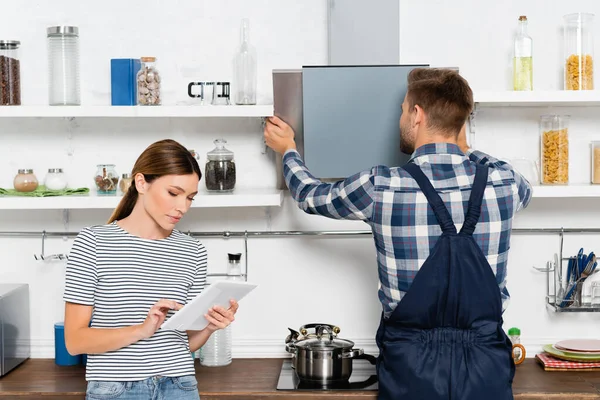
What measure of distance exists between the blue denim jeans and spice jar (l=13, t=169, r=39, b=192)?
875 millimetres

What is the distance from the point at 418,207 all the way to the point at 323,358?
657mm

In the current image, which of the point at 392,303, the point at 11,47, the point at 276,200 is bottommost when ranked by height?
the point at 392,303

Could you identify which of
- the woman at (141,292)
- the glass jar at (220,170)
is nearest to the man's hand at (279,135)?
the glass jar at (220,170)

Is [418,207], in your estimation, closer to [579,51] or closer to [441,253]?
[441,253]

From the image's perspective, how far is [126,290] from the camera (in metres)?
1.92

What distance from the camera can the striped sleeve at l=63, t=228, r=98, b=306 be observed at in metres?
1.86

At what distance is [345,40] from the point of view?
8.41ft

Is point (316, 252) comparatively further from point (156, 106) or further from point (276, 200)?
point (156, 106)

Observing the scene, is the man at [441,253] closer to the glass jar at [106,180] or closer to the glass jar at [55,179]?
the glass jar at [106,180]

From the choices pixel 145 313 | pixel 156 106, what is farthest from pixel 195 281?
pixel 156 106

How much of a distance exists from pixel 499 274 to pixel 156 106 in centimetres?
114

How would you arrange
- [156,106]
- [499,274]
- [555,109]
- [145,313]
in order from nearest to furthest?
[145,313] < [499,274] < [156,106] < [555,109]

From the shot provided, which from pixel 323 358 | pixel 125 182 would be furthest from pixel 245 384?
pixel 125 182

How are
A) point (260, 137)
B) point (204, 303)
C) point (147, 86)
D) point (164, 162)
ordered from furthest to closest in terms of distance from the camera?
point (260, 137) < point (147, 86) < point (164, 162) < point (204, 303)
